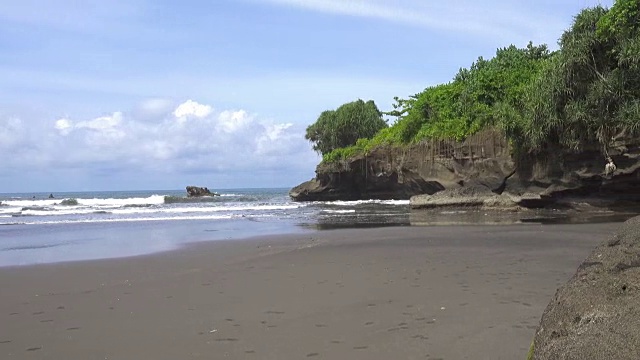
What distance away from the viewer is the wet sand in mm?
4992

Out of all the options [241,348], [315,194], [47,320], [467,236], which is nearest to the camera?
[241,348]

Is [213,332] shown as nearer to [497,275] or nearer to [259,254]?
[497,275]

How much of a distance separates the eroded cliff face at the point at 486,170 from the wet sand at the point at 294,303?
33.8 feet

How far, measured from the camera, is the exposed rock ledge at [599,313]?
2.82 metres

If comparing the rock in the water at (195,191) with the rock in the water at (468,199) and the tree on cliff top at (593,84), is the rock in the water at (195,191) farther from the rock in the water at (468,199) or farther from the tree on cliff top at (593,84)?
the tree on cliff top at (593,84)

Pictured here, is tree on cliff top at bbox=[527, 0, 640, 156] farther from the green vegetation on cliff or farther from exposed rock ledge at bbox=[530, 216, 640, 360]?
exposed rock ledge at bbox=[530, 216, 640, 360]

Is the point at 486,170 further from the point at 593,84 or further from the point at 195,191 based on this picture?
the point at 195,191

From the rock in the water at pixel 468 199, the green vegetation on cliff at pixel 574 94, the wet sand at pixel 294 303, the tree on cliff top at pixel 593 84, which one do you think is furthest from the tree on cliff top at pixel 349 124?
the wet sand at pixel 294 303

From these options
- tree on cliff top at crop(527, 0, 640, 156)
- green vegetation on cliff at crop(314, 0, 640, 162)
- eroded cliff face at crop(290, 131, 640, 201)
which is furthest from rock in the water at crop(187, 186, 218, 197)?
tree on cliff top at crop(527, 0, 640, 156)

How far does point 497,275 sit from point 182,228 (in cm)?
1410

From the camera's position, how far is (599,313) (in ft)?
10.0

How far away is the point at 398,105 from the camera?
38094 millimetres

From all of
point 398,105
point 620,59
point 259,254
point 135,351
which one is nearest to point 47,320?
point 135,351

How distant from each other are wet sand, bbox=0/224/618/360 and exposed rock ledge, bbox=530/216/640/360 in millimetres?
1294
